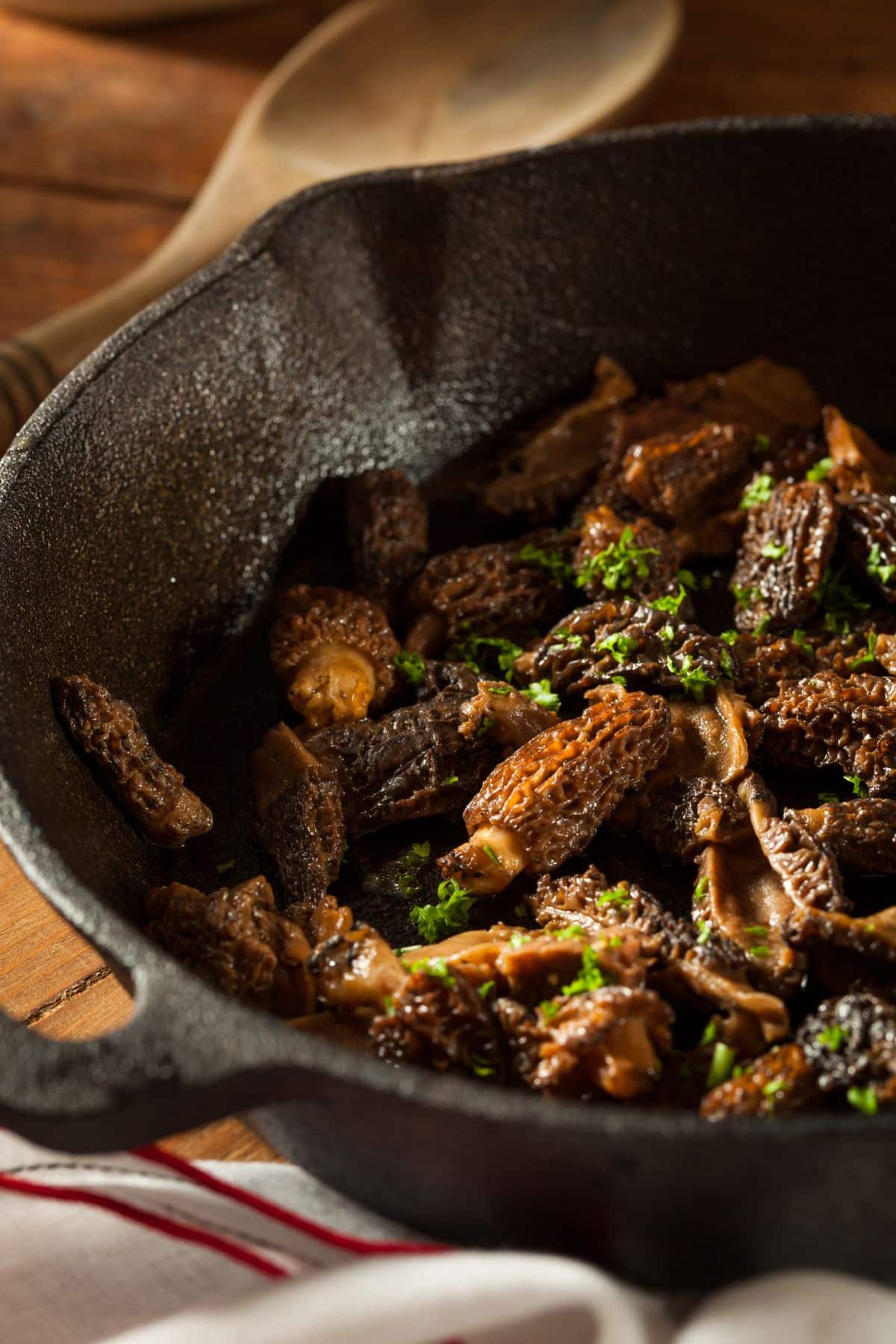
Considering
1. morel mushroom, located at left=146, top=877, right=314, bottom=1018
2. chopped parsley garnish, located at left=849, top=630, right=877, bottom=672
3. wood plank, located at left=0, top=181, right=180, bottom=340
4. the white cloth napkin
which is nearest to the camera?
the white cloth napkin

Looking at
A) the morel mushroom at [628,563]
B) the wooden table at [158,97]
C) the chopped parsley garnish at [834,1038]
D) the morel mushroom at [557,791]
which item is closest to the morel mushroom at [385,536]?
the morel mushroom at [628,563]

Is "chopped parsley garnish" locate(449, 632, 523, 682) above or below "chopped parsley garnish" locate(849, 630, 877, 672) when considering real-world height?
above

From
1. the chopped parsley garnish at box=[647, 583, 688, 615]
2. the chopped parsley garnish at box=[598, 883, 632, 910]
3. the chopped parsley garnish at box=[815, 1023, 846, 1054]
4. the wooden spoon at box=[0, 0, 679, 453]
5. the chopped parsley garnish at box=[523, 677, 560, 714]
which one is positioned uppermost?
the wooden spoon at box=[0, 0, 679, 453]

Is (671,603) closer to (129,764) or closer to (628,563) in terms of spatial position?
(628,563)

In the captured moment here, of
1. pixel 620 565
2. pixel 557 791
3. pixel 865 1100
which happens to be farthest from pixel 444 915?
pixel 620 565

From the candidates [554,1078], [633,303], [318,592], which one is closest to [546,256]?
[633,303]

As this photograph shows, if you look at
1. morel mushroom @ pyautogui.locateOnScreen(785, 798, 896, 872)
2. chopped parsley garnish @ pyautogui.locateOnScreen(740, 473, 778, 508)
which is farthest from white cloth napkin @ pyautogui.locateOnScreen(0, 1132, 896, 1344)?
chopped parsley garnish @ pyautogui.locateOnScreen(740, 473, 778, 508)

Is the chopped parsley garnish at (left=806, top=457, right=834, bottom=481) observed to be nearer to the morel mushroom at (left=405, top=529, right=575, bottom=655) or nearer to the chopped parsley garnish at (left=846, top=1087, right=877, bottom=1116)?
the morel mushroom at (left=405, top=529, right=575, bottom=655)
